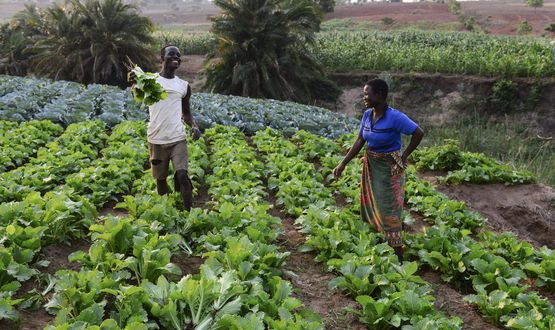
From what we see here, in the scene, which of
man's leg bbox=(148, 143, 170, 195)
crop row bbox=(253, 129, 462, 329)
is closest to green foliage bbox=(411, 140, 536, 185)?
crop row bbox=(253, 129, 462, 329)

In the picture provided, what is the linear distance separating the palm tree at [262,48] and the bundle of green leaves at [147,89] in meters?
13.8

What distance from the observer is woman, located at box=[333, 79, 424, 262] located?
16.0 feet

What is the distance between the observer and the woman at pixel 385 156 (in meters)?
4.87

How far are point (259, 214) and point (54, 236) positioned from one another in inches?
75.4

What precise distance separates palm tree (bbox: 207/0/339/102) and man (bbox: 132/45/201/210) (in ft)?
44.3

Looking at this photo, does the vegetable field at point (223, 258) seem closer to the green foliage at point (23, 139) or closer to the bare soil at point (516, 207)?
the green foliage at point (23, 139)

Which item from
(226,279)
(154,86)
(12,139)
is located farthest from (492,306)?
(12,139)

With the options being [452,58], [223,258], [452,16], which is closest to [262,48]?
[452,58]

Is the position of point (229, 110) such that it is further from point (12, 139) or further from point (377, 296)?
point (377, 296)

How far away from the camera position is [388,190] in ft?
16.5

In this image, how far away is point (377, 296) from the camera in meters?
4.21

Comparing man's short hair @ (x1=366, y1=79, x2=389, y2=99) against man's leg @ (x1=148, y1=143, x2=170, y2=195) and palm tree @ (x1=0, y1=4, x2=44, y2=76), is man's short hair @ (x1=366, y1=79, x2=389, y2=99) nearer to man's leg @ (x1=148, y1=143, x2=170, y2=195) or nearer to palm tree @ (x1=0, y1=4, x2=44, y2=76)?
man's leg @ (x1=148, y1=143, x2=170, y2=195)

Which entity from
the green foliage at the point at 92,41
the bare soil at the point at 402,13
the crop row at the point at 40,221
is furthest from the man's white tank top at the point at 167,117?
the bare soil at the point at 402,13

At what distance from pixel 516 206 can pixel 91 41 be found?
1704 cm
